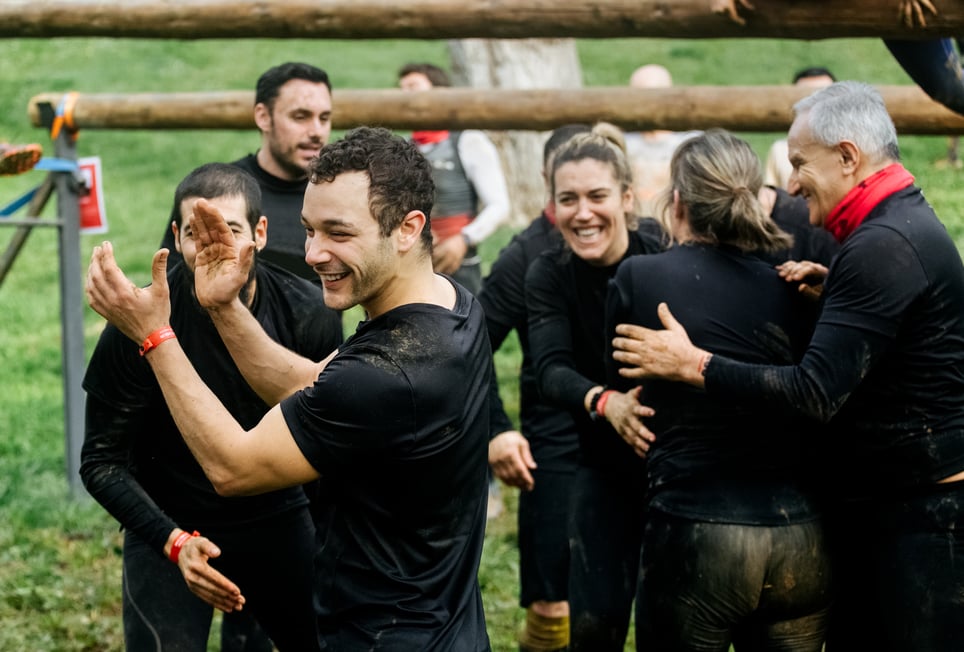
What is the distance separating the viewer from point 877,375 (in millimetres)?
3578

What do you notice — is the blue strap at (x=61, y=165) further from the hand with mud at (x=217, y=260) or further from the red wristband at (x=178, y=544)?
the hand with mud at (x=217, y=260)

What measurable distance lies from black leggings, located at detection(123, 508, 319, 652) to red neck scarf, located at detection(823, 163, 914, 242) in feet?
6.40

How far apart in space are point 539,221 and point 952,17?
1756 millimetres

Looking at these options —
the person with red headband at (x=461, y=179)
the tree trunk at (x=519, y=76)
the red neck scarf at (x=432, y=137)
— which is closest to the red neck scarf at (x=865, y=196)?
the person with red headband at (x=461, y=179)

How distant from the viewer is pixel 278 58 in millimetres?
19281

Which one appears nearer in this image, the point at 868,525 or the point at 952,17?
the point at 868,525

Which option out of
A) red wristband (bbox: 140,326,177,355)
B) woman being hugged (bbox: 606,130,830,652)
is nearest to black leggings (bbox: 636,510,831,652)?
woman being hugged (bbox: 606,130,830,652)

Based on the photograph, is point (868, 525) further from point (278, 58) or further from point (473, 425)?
point (278, 58)

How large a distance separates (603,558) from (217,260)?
6.37 ft

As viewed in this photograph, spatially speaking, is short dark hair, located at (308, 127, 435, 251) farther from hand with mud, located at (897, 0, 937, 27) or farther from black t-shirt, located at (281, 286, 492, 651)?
hand with mud, located at (897, 0, 937, 27)

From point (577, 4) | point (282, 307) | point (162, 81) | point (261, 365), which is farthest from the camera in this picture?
point (162, 81)

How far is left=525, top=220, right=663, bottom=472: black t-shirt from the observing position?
461cm

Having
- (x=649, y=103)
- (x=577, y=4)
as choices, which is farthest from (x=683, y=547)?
(x=649, y=103)

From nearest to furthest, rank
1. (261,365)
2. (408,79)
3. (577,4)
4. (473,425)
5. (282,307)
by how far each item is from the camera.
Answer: (473,425), (261,365), (282,307), (577,4), (408,79)
